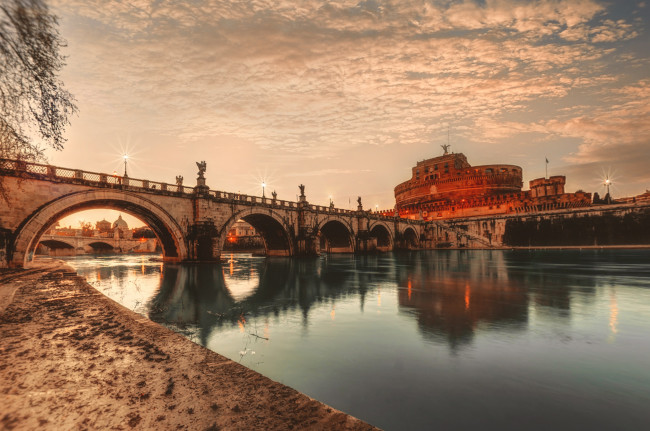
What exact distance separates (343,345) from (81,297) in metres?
8.08

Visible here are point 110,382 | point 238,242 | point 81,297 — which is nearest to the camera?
point 110,382

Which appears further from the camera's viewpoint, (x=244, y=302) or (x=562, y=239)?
(x=562, y=239)

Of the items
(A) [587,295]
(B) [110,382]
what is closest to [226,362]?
(B) [110,382]

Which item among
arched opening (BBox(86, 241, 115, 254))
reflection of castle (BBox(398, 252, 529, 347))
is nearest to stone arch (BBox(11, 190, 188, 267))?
reflection of castle (BBox(398, 252, 529, 347))

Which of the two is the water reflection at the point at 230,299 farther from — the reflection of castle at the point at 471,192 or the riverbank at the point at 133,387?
the reflection of castle at the point at 471,192

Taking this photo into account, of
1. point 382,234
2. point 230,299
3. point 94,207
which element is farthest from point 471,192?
point 230,299

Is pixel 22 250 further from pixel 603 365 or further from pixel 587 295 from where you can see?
pixel 587 295

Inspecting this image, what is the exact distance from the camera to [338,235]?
57.4 meters

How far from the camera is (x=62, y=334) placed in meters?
5.50

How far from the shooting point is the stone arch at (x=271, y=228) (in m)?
36.3

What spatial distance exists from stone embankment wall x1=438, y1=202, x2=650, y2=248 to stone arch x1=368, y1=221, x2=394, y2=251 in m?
15.5

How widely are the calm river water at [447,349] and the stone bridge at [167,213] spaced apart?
872 cm

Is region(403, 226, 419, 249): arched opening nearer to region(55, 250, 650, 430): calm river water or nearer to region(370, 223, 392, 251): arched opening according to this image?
region(370, 223, 392, 251): arched opening

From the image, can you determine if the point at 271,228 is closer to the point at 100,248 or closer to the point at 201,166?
the point at 201,166
